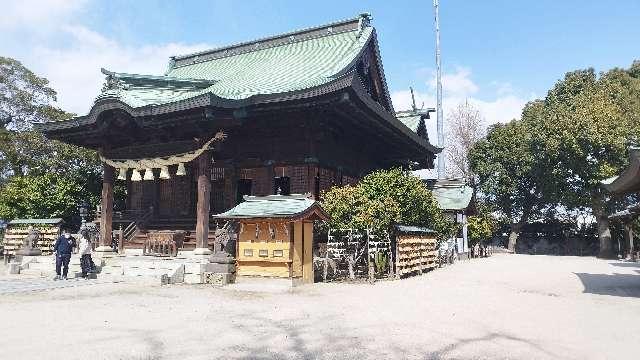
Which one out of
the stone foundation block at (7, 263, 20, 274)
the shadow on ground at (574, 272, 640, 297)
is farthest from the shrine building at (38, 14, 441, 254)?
the shadow on ground at (574, 272, 640, 297)

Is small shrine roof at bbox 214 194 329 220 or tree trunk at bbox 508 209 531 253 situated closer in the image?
small shrine roof at bbox 214 194 329 220

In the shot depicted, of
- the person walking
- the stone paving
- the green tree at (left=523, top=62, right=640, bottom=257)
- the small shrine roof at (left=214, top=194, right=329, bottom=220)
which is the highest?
the green tree at (left=523, top=62, right=640, bottom=257)

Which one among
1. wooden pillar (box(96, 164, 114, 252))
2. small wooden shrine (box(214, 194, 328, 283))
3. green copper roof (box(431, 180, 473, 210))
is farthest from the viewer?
green copper roof (box(431, 180, 473, 210))

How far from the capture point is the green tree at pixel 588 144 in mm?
33344

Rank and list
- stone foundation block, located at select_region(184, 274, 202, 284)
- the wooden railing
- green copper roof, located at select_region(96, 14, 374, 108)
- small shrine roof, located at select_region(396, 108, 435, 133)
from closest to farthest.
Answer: stone foundation block, located at select_region(184, 274, 202, 284), green copper roof, located at select_region(96, 14, 374, 108), the wooden railing, small shrine roof, located at select_region(396, 108, 435, 133)

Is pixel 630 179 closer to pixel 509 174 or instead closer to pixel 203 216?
pixel 203 216

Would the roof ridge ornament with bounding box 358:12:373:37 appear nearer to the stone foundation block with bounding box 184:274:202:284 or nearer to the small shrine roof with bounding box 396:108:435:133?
the small shrine roof with bounding box 396:108:435:133

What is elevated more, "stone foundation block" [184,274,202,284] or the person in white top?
the person in white top

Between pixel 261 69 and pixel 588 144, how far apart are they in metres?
26.3

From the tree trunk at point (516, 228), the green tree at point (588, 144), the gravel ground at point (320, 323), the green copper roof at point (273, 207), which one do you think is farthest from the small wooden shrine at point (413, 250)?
the tree trunk at point (516, 228)

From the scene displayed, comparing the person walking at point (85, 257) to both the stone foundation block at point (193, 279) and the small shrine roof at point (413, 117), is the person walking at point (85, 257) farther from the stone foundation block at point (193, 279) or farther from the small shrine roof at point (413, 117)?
the small shrine roof at point (413, 117)

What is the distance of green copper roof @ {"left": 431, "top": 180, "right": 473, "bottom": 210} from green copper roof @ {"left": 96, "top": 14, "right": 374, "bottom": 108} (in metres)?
14.7

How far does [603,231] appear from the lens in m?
35.2

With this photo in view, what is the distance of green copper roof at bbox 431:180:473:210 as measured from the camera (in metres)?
32.2
